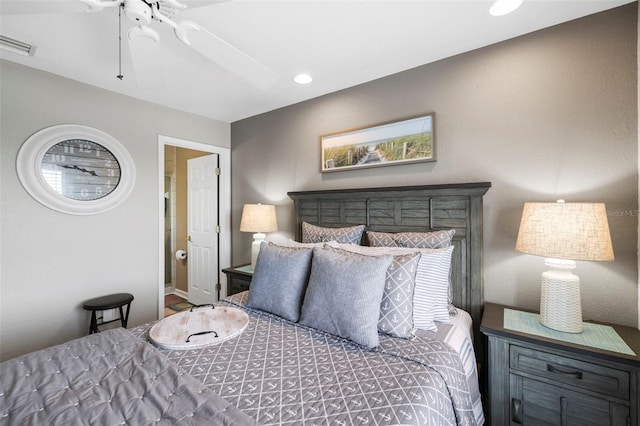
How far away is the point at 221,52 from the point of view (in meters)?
1.33

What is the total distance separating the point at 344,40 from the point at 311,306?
1759mm

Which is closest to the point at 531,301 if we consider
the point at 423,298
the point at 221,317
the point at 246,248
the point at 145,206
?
the point at 423,298

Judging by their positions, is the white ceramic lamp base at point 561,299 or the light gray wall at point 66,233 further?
the light gray wall at point 66,233

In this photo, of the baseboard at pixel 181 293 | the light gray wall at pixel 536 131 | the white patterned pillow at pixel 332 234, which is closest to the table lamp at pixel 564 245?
the light gray wall at pixel 536 131

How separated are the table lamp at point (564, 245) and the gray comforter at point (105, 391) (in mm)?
1579

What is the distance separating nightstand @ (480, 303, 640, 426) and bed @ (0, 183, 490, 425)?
0.16 m

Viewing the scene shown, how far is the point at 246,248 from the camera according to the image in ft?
11.4

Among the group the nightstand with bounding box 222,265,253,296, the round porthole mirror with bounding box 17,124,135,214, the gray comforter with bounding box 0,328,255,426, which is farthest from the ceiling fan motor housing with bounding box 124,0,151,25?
the nightstand with bounding box 222,265,253,296

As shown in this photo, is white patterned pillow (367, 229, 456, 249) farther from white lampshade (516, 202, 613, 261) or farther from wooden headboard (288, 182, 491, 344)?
white lampshade (516, 202, 613, 261)

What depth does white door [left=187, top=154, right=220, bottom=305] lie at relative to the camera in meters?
3.62

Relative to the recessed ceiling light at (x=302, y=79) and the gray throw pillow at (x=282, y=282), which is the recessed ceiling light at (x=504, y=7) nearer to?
the recessed ceiling light at (x=302, y=79)

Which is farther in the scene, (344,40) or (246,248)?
(246,248)

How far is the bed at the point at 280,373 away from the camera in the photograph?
2.94ft

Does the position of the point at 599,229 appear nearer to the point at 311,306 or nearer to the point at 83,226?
the point at 311,306
